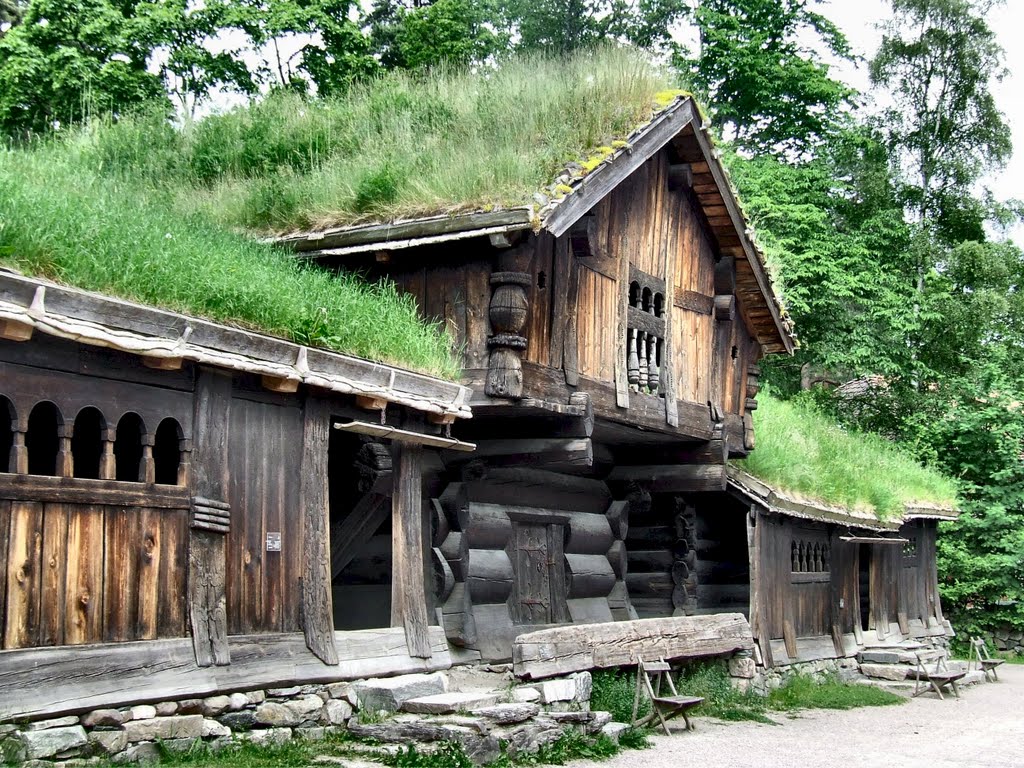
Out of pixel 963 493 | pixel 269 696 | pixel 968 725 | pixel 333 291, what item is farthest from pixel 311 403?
pixel 963 493

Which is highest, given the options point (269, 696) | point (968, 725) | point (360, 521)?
point (360, 521)

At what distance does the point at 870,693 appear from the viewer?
1766 cm

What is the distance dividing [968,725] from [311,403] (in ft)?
30.9

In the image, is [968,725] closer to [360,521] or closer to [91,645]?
[360,521]

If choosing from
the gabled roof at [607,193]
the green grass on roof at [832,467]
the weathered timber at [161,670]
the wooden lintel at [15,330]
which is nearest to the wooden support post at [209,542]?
the weathered timber at [161,670]

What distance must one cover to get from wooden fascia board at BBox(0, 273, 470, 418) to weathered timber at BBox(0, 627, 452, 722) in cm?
198

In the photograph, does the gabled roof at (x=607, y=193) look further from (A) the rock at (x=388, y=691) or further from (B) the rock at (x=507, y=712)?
(B) the rock at (x=507, y=712)

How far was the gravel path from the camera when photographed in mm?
11375

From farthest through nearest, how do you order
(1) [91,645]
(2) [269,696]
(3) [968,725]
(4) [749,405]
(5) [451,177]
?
(4) [749,405], (3) [968,725], (5) [451,177], (2) [269,696], (1) [91,645]

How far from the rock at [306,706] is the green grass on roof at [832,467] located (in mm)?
9381

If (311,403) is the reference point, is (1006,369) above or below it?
above

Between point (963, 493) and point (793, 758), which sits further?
point (963, 493)

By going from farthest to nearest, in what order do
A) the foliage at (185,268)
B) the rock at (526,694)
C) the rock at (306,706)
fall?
the rock at (526,694)
the rock at (306,706)
the foliage at (185,268)

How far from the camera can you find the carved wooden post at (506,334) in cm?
1188
